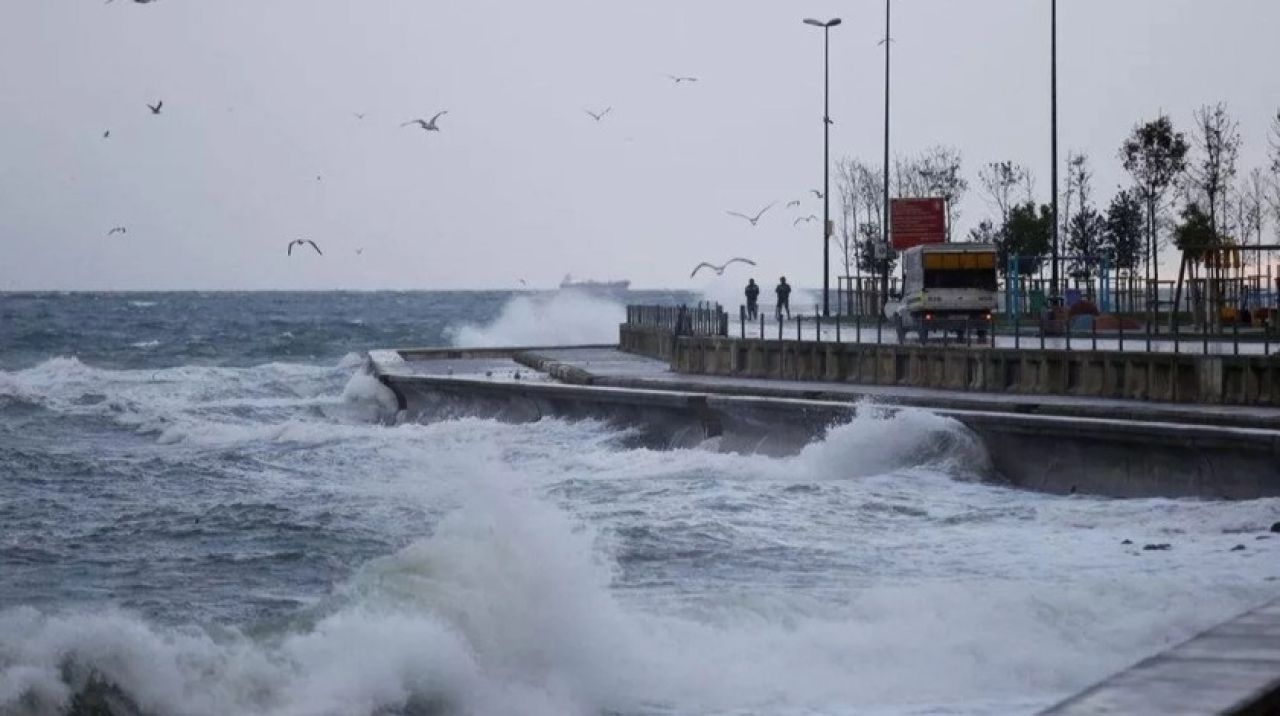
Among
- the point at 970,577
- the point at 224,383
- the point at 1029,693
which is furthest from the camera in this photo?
the point at 224,383

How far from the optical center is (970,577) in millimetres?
18281

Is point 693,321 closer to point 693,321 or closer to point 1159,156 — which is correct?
point 693,321

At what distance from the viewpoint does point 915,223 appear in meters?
64.9

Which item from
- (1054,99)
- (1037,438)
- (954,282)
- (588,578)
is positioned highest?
(1054,99)

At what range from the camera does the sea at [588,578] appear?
13047mm

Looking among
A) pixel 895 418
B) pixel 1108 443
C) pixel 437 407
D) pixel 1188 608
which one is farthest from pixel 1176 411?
pixel 437 407

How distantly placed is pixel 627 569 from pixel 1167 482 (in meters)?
7.79

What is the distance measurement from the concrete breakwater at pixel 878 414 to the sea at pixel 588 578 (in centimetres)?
54

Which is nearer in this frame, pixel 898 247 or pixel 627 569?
pixel 627 569

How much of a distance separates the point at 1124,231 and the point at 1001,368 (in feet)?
148

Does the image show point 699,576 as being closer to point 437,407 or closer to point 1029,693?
point 1029,693

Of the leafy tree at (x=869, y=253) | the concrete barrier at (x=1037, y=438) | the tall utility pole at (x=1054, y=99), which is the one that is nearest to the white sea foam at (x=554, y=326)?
the leafy tree at (x=869, y=253)

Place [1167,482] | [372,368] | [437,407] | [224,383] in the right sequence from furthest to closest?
[224,383] → [372,368] → [437,407] → [1167,482]

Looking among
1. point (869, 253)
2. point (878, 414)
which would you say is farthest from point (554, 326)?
point (878, 414)
